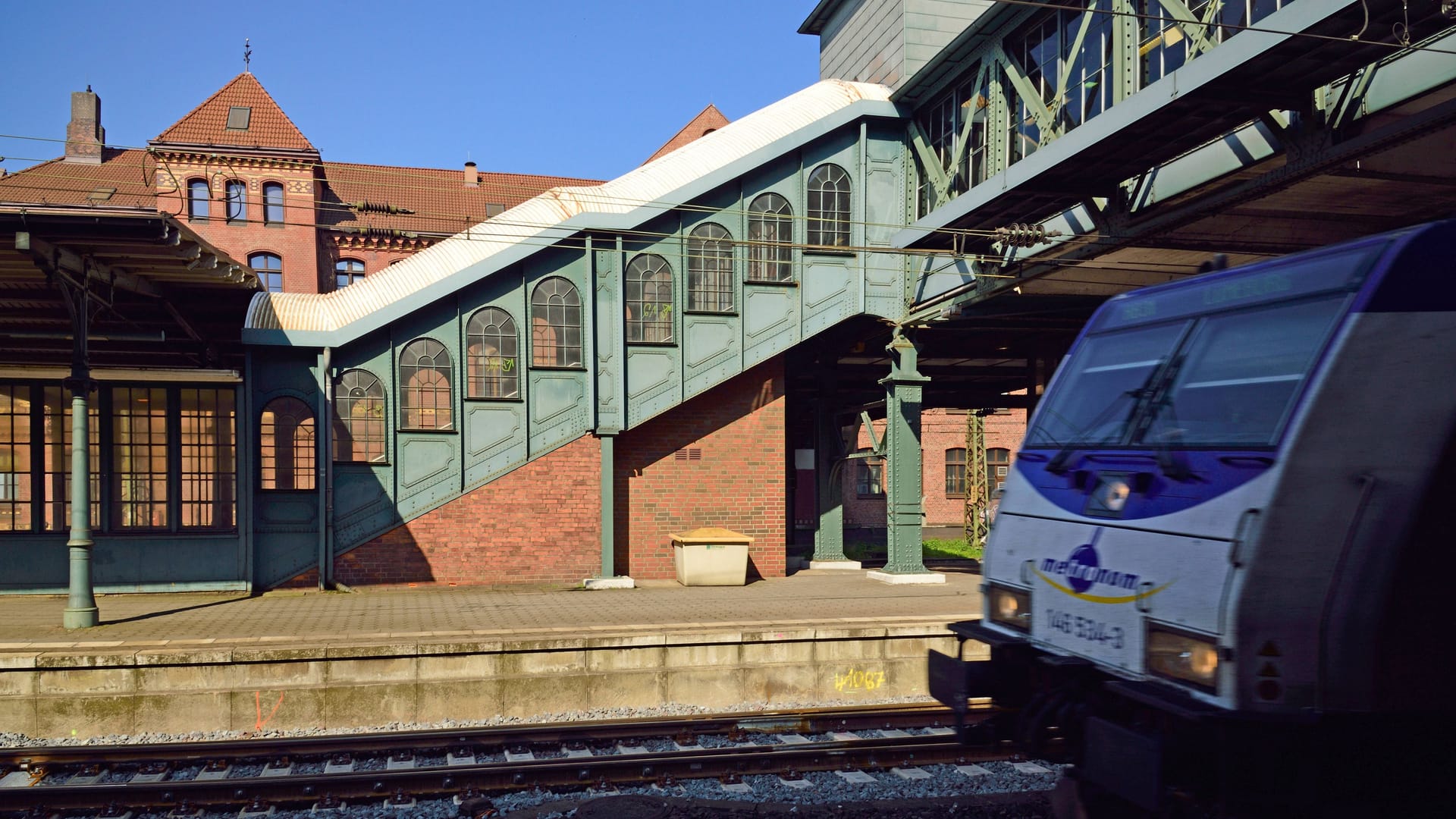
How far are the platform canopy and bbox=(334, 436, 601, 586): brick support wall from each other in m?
3.82

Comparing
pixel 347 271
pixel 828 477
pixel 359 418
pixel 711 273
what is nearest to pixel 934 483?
pixel 828 477

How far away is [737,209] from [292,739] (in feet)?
38.0

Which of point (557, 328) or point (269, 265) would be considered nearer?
point (557, 328)

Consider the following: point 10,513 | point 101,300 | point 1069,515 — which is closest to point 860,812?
point 1069,515

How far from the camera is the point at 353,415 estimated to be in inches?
637

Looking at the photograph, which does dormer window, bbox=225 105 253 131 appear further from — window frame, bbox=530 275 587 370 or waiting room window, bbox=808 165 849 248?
waiting room window, bbox=808 165 849 248

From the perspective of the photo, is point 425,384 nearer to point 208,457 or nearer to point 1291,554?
point 208,457

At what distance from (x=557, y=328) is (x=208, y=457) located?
571 centimetres

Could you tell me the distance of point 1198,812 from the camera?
13.9 feet

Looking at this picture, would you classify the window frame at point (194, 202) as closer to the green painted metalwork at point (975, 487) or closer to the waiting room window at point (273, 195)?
the waiting room window at point (273, 195)

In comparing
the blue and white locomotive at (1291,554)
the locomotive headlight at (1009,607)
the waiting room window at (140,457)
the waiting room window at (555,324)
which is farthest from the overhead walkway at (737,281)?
the blue and white locomotive at (1291,554)

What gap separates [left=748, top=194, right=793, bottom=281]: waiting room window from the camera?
57.1ft

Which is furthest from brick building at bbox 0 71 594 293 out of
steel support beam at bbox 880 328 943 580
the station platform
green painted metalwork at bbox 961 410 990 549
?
the station platform

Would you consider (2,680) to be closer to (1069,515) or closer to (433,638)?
(433,638)
